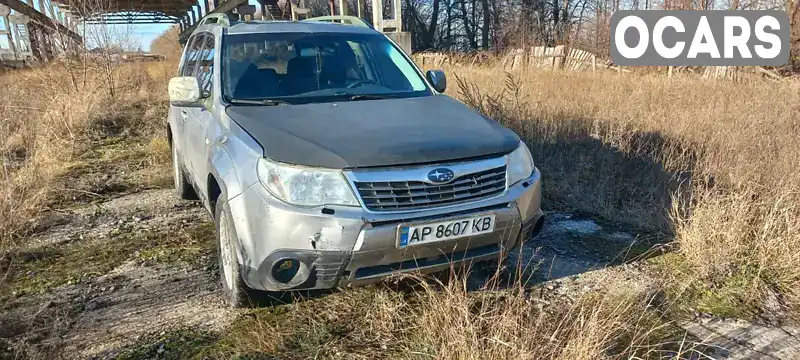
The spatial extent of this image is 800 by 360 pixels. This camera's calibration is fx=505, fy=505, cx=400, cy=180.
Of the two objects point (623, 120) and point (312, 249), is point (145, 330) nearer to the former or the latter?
point (312, 249)

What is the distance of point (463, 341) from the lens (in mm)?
2102

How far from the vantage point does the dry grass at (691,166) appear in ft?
10.2

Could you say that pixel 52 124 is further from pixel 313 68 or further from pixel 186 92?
pixel 313 68

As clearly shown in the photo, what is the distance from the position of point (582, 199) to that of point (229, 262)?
3.16 meters

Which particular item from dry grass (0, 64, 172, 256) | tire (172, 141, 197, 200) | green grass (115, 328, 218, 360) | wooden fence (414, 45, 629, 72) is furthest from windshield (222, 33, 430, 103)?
wooden fence (414, 45, 629, 72)

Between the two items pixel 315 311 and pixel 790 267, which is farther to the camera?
pixel 790 267

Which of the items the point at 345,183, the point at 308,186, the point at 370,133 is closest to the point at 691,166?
the point at 370,133

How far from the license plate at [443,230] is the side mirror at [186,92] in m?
1.88

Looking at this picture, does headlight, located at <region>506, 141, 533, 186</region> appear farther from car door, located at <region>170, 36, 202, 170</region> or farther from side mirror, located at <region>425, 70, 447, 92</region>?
car door, located at <region>170, 36, 202, 170</region>

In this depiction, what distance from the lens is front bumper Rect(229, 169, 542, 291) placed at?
2.24 meters

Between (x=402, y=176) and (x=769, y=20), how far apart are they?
39.7 ft

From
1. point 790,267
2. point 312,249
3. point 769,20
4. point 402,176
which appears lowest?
point 790,267

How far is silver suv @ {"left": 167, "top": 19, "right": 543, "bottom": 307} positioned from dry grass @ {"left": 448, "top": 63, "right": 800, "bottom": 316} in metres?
1.33

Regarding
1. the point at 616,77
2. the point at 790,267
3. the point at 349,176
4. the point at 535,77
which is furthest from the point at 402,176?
the point at 616,77
